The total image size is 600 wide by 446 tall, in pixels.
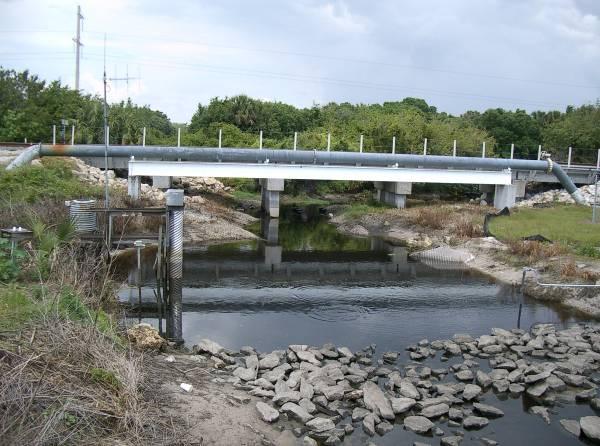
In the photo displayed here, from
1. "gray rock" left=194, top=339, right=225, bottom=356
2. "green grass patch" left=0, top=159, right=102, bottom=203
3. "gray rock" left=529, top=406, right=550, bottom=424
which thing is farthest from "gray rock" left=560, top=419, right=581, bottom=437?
"green grass patch" left=0, top=159, right=102, bottom=203

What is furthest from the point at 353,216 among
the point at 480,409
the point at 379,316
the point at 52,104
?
the point at 480,409

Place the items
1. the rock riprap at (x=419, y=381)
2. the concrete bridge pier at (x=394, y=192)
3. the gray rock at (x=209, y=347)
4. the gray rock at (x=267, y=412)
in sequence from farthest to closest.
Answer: the concrete bridge pier at (x=394, y=192) → the gray rock at (x=209, y=347) → the rock riprap at (x=419, y=381) → the gray rock at (x=267, y=412)

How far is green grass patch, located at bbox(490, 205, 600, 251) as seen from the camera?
27.2m

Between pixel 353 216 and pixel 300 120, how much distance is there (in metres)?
26.7

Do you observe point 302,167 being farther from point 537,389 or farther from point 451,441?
point 451,441

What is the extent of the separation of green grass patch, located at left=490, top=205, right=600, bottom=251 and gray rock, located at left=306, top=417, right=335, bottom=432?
726 inches

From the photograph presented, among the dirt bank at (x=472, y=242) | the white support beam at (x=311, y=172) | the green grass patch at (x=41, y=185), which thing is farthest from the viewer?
the white support beam at (x=311, y=172)

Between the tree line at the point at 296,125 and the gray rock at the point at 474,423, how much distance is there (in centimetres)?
3822

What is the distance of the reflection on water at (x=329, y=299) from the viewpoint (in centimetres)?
1692

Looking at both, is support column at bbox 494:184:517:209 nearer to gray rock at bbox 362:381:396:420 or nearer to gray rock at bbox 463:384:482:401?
gray rock at bbox 463:384:482:401

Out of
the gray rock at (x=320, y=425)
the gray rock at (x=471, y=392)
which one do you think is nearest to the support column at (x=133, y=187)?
the gray rock at (x=471, y=392)

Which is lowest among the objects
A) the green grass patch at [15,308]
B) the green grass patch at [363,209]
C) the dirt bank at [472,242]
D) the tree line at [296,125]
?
the dirt bank at [472,242]

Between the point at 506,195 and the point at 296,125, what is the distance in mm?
29634

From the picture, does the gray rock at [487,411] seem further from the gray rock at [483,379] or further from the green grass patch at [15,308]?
the green grass patch at [15,308]
